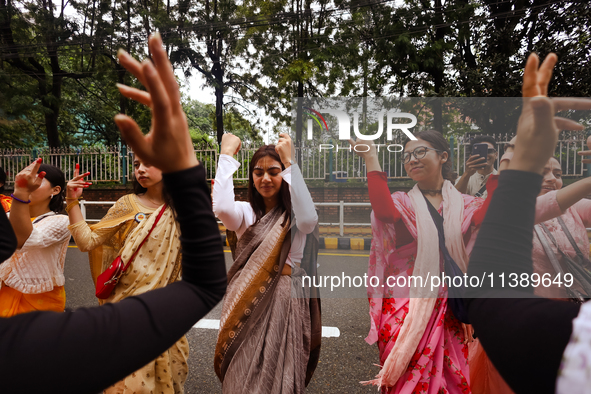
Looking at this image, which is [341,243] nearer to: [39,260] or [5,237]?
[39,260]

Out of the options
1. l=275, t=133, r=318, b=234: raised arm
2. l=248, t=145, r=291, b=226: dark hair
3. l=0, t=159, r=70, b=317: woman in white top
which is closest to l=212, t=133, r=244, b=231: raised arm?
l=248, t=145, r=291, b=226: dark hair

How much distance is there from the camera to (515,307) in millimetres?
539

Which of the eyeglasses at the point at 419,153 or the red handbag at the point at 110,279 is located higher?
the eyeglasses at the point at 419,153

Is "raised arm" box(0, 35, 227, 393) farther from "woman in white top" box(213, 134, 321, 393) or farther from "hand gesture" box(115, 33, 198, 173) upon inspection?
"woman in white top" box(213, 134, 321, 393)

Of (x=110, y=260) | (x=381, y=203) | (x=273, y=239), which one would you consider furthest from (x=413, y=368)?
(x=110, y=260)

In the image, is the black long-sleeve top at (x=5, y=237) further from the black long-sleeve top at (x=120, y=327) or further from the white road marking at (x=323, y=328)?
the white road marking at (x=323, y=328)

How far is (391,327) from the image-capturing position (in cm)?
159

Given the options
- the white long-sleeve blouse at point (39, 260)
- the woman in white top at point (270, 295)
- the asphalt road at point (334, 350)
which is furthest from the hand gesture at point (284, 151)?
the asphalt road at point (334, 350)

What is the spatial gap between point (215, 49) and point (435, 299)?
1126cm

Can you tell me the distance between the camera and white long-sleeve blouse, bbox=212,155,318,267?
167 centimetres

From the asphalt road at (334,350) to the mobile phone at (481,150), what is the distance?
1.69 metres

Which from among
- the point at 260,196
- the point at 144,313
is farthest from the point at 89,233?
the point at 144,313

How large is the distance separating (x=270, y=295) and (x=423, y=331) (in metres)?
0.71

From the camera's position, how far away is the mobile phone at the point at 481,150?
4.70 ft
